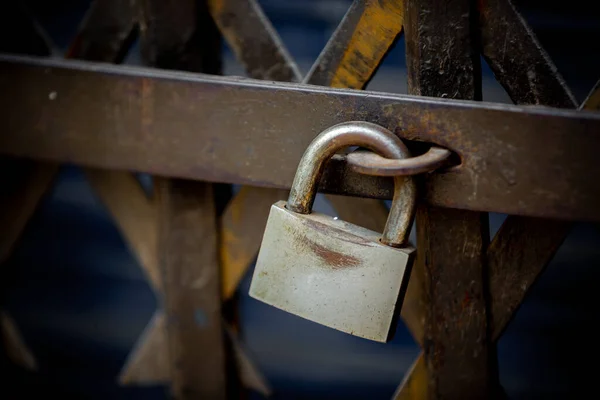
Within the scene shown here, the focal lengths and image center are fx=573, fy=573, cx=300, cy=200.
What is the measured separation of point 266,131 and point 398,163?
186 millimetres

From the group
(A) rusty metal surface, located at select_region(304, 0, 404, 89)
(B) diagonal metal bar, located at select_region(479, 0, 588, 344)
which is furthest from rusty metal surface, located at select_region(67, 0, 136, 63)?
(B) diagonal metal bar, located at select_region(479, 0, 588, 344)

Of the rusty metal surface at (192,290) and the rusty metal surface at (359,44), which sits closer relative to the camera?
the rusty metal surface at (359,44)

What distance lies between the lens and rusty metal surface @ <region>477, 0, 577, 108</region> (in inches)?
25.8

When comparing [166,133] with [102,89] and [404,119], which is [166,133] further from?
[404,119]

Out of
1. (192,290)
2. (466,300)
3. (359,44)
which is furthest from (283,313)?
(359,44)

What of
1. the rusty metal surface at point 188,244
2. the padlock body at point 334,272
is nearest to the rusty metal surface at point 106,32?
the rusty metal surface at point 188,244

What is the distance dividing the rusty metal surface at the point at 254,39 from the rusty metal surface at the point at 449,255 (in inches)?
7.5

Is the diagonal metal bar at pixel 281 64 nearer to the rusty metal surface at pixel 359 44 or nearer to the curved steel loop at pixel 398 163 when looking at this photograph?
the rusty metal surface at pixel 359 44

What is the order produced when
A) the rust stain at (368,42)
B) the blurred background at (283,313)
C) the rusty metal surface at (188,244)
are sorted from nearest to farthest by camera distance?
the rust stain at (368,42)
the rusty metal surface at (188,244)
the blurred background at (283,313)

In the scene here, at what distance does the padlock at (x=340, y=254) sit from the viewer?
24.0 inches

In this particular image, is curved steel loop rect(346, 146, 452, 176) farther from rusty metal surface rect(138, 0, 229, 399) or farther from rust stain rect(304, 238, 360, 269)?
rusty metal surface rect(138, 0, 229, 399)

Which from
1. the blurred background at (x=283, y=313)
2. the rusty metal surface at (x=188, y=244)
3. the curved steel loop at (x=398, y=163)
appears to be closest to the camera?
the curved steel loop at (x=398, y=163)

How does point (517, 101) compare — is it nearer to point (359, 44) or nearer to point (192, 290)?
point (359, 44)

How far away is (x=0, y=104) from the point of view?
0.81 metres
